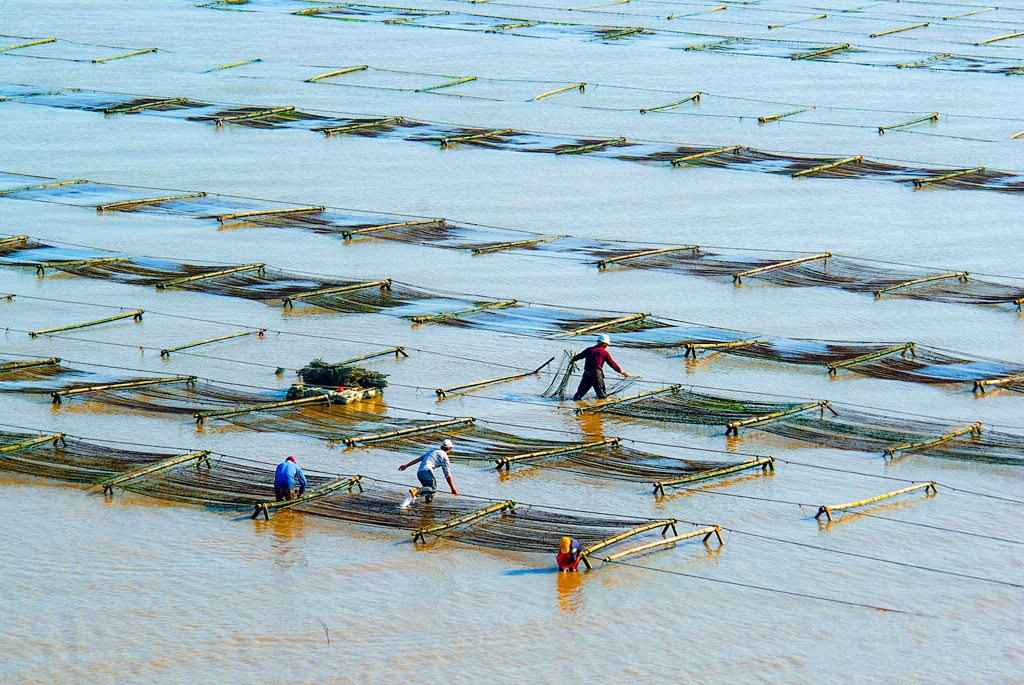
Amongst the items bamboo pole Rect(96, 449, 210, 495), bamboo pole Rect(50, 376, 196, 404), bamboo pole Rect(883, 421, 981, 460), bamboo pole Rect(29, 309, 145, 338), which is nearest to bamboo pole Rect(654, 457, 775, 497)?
bamboo pole Rect(883, 421, 981, 460)

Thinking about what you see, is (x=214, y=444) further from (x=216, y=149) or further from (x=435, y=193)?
(x=216, y=149)

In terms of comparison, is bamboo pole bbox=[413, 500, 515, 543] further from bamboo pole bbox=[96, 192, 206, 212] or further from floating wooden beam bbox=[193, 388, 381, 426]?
bamboo pole bbox=[96, 192, 206, 212]

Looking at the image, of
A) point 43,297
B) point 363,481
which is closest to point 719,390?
point 363,481

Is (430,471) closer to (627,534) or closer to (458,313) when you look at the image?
(627,534)

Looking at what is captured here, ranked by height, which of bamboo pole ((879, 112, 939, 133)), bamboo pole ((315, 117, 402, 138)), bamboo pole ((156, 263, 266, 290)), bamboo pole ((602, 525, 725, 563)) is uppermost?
bamboo pole ((315, 117, 402, 138))

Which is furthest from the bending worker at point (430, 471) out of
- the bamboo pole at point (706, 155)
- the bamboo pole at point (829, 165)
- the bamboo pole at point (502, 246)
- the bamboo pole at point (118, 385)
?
the bamboo pole at point (706, 155)

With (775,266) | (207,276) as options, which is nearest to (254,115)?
(207,276)

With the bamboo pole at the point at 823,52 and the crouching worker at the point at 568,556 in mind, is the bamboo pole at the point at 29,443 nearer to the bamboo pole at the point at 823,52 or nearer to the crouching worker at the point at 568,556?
the crouching worker at the point at 568,556
